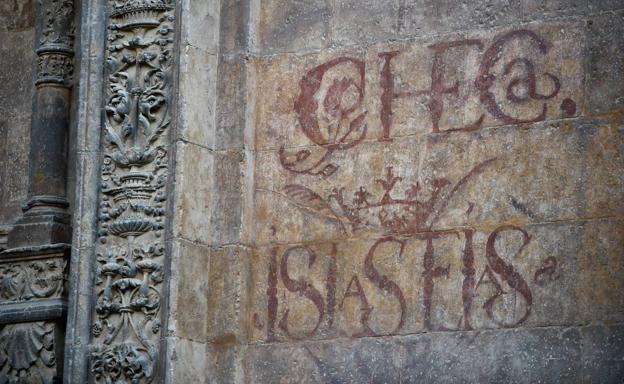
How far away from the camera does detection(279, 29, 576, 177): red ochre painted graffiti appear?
7.88 metres

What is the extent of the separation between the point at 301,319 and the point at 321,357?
245mm

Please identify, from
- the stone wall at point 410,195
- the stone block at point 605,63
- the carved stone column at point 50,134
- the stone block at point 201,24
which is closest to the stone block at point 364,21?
the stone wall at point 410,195

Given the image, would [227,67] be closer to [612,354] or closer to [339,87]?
[339,87]

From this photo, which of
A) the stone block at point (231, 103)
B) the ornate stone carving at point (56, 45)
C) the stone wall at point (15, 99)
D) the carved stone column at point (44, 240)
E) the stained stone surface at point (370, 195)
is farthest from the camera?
the stone wall at point (15, 99)

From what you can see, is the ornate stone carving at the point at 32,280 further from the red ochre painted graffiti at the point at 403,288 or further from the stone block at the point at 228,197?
the red ochre painted graffiti at the point at 403,288

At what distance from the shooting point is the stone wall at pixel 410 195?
Answer: 7586 mm

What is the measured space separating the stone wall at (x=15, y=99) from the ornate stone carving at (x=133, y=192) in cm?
99

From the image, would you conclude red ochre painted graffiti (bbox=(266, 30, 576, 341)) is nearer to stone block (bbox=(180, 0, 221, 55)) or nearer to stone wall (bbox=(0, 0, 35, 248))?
stone block (bbox=(180, 0, 221, 55))

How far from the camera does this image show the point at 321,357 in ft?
26.6

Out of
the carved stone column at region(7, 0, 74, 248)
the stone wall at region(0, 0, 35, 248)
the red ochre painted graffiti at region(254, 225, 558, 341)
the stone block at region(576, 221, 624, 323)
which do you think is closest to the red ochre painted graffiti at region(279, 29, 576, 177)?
the red ochre painted graffiti at region(254, 225, 558, 341)

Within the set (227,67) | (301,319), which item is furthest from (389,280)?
(227,67)

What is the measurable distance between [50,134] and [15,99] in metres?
0.57

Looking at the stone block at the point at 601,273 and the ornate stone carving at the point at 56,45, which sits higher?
the ornate stone carving at the point at 56,45

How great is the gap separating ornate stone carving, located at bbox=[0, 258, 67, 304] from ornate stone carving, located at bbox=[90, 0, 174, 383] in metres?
0.42
